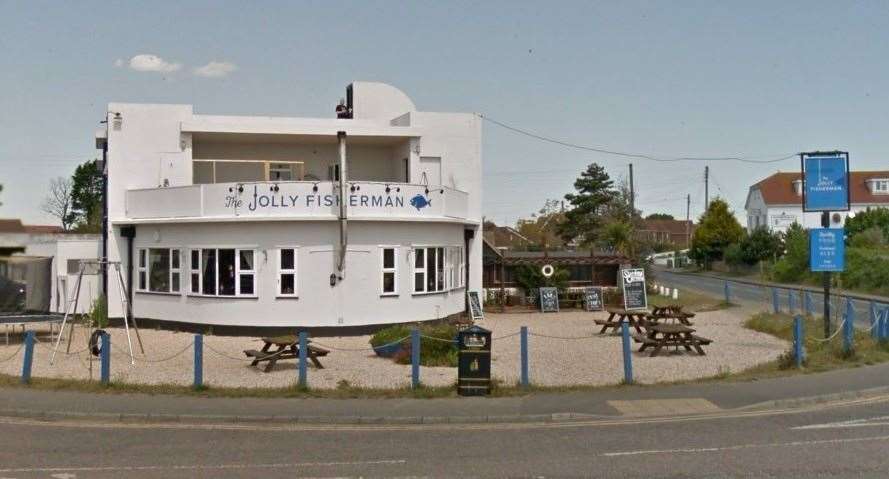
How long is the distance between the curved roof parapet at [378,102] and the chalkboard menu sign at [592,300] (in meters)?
10.1

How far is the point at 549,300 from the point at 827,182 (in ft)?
53.7

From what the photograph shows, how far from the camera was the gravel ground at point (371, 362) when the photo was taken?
18188 millimetres

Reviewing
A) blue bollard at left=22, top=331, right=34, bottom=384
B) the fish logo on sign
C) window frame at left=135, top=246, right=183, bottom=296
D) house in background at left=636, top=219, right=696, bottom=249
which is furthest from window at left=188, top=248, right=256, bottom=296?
house in background at left=636, top=219, right=696, bottom=249

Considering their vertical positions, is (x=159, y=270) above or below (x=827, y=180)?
below

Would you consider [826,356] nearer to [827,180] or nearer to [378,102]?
[827,180]

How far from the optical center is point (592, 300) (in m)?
37.2

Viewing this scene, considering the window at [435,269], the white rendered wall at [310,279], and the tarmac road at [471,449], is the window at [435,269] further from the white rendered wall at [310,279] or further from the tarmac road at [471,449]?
the tarmac road at [471,449]

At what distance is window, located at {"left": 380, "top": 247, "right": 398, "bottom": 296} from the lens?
26895mm

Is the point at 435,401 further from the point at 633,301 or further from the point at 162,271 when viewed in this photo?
the point at 633,301

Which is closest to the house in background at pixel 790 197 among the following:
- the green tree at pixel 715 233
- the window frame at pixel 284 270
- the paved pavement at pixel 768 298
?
the green tree at pixel 715 233

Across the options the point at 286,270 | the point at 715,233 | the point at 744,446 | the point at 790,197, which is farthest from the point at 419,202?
the point at 790,197

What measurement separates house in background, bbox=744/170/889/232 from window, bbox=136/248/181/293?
204ft

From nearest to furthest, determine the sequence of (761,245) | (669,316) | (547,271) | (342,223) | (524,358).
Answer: (524,358), (342,223), (669,316), (547,271), (761,245)

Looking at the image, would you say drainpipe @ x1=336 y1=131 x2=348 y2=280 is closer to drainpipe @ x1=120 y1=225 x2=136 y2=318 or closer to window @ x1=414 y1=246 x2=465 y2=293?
window @ x1=414 y1=246 x2=465 y2=293
